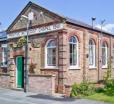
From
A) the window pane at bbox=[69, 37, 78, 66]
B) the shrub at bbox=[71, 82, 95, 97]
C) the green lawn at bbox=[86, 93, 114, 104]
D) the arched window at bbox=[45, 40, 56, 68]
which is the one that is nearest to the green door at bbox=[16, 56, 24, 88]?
the arched window at bbox=[45, 40, 56, 68]

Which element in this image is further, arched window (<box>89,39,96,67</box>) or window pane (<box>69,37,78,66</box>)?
arched window (<box>89,39,96,67</box>)

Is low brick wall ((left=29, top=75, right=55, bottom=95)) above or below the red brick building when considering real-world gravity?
below

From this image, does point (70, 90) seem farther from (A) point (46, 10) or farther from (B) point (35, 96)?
(A) point (46, 10)

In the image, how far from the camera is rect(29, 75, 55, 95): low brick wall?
17344 mm

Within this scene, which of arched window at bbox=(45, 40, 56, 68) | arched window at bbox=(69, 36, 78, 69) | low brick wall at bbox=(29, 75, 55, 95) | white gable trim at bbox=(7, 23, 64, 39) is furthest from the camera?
arched window at bbox=(69, 36, 78, 69)

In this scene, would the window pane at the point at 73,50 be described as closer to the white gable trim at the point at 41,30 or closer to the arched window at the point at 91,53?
the white gable trim at the point at 41,30

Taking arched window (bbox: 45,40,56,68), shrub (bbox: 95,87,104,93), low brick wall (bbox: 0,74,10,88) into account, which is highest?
arched window (bbox: 45,40,56,68)

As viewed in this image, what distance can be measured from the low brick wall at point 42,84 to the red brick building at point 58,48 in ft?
0.45

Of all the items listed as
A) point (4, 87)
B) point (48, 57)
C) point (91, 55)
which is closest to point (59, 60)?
point (48, 57)

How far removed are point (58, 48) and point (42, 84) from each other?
2.75m

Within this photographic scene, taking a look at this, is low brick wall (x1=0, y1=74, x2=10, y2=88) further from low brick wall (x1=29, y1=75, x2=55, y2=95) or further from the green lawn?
the green lawn

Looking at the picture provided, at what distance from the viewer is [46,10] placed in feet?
62.8

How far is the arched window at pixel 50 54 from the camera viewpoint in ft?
62.0

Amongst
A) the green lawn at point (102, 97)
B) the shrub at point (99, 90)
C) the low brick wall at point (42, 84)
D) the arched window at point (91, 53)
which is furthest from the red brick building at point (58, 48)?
the green lawn at point (102, 97)
